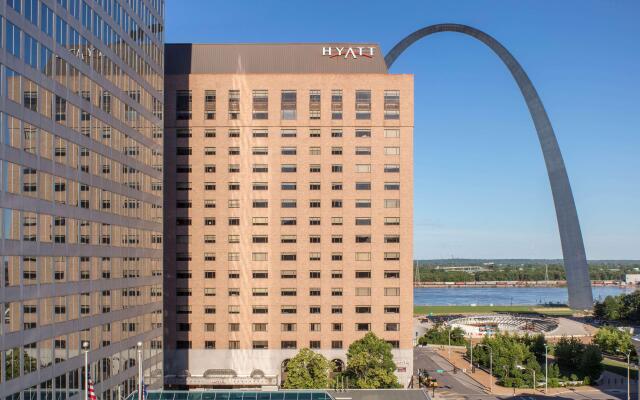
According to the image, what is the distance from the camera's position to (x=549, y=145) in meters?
154

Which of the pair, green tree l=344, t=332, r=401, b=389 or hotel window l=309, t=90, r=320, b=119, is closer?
green tree l=344, t=332, r=401, b=389

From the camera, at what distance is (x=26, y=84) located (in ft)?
128

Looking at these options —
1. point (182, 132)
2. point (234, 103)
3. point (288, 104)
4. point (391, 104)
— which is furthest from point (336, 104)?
point (182, 132)

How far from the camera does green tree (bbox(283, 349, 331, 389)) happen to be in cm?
7922

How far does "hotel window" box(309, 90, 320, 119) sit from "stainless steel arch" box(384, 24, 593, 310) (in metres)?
57.0

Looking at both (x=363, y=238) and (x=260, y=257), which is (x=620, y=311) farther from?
(x=260, y=257)

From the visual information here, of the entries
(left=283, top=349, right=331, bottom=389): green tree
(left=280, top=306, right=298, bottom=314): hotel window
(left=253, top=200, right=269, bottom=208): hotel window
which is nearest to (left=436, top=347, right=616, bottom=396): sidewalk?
(left=283, top=349, right=331, bottom=389): green tree

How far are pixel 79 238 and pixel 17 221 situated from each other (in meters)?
9.40

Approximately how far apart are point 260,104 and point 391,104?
1780 centimetres

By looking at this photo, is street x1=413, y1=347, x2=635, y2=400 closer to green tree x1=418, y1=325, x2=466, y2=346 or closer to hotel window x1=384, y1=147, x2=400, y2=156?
green tree x1=418, y1=325, x2=466, y2=346

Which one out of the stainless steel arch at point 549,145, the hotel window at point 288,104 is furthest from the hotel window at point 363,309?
the stainless steel arch at point 549,145

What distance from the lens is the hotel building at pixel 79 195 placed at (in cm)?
3784

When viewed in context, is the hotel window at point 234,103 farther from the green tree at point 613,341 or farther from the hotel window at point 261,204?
the green tree at point 613,341

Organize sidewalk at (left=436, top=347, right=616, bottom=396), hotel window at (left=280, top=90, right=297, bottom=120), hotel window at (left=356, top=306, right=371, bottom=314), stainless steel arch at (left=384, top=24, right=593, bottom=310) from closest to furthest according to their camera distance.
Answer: hotel window at (left=356, top=306, right=371, bottom=314), hotel window at (left=280, top=90, right=297, bottom=120), sidewalk at (left=436, top=347, right=616, bottom=396), stainless steel arch at (left=384, top=24, right=593, bottom=310)
